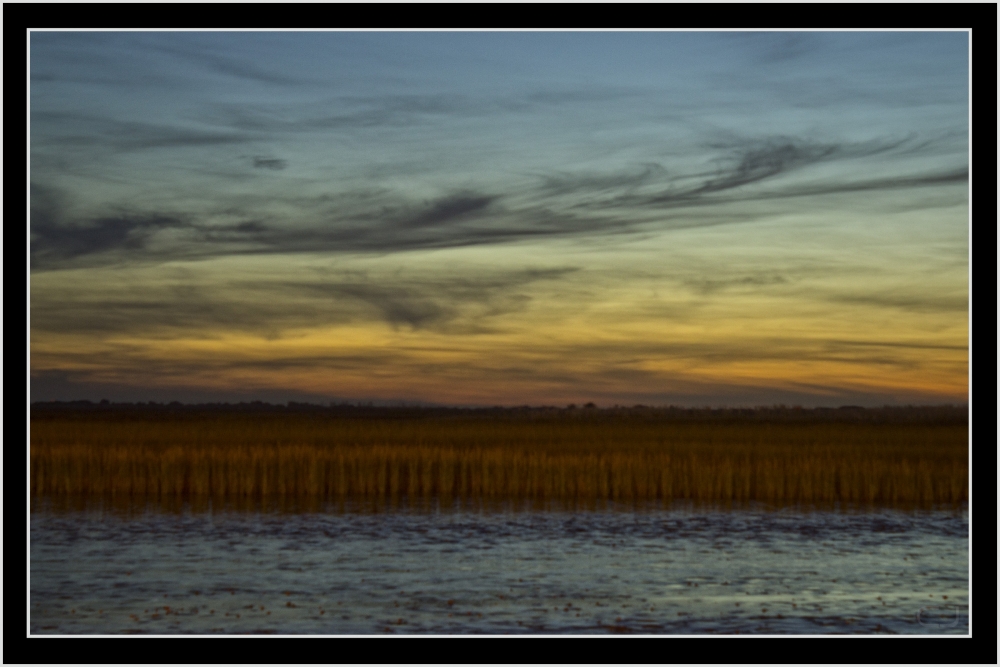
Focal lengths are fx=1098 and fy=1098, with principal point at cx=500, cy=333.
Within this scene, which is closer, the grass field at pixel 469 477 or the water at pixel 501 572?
the water at pixel 501 572

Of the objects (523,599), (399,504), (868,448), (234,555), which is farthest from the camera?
(868,448)

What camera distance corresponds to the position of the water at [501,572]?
1038cm

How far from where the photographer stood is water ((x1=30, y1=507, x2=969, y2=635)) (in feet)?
34.1

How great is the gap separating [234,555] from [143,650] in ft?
20.9

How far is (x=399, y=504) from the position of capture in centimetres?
1788

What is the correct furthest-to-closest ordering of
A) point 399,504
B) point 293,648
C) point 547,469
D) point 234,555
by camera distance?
point 547,469, point 399,504, point 234,555, point 293,648

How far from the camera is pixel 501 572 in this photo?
41.6ft

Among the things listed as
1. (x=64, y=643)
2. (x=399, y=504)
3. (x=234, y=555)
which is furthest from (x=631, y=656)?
(x=399, y=504)

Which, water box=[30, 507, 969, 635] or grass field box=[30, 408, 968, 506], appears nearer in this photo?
water box=[30, 507, 969, 635]

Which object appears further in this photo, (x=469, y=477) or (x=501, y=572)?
(x=469, y=477)

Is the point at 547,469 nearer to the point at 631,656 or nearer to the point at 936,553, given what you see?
the point at 936,553
